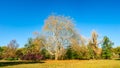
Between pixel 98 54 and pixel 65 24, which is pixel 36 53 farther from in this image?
pixel 98 54

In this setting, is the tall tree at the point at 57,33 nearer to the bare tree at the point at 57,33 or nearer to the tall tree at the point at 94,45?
the bare tree at the point at 57,33

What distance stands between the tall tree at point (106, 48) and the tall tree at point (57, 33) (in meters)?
28.1

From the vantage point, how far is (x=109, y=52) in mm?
81500

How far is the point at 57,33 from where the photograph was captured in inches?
2254

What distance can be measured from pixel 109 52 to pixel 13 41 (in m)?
36.6

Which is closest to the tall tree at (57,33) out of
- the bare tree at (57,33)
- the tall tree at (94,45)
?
the bare tree at (57,33)

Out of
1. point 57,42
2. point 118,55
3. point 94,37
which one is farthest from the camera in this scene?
point 118,55

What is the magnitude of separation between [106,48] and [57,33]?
103 feet

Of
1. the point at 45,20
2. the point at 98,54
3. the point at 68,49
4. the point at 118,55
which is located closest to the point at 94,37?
the point at 98,54

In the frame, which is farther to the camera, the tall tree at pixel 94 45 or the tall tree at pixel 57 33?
the tall tree at pixel 94 45

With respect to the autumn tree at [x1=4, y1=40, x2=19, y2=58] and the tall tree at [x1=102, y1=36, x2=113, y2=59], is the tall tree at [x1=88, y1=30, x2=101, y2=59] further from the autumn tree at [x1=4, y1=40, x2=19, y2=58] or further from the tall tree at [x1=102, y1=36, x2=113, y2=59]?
the autumn tree at [x1=4, y1=40, x2=19, y2=58]

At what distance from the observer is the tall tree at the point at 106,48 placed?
268 ft

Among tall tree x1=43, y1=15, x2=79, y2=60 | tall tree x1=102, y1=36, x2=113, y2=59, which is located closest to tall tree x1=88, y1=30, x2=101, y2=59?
tall tree x1=102, y1=36, x2=113, y2=59

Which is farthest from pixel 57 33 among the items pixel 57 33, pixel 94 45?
pixel 94 45
